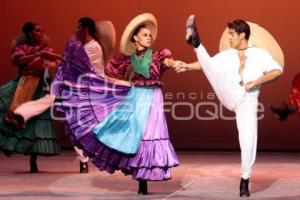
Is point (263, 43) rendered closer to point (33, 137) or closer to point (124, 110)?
point (124, 110)

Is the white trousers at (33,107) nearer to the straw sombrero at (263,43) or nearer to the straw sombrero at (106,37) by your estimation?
the straw sombrero at (106,37)

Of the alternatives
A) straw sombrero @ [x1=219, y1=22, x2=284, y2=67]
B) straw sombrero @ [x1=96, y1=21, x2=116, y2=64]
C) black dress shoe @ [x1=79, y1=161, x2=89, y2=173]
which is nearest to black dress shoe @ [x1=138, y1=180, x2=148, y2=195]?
straw sombrero @ [x1=219, y1=22, x2=284, y2=67]

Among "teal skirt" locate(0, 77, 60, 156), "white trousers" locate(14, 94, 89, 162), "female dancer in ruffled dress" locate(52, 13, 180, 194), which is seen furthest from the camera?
"teal skirt" locate(0, 77, 60, 156)

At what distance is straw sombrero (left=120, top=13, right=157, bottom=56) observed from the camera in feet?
20.5

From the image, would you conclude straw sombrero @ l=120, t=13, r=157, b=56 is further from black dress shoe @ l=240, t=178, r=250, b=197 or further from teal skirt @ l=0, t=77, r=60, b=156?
teal skirt @ l=0, t=77, r=60, b=156

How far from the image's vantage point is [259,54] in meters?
6.08

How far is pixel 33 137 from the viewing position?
25.7 ft

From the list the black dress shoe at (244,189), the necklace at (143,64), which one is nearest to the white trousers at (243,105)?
the black dress shoe at (244,189)

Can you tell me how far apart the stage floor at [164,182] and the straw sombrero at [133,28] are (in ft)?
3.67

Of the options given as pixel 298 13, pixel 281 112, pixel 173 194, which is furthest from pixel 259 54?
pixel 298 13

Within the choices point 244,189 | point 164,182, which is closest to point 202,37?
point 164,182

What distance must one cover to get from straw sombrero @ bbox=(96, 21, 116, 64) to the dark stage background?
8.96 ft

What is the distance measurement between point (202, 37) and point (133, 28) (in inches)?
149

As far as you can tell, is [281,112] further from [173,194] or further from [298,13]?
[298,13]
